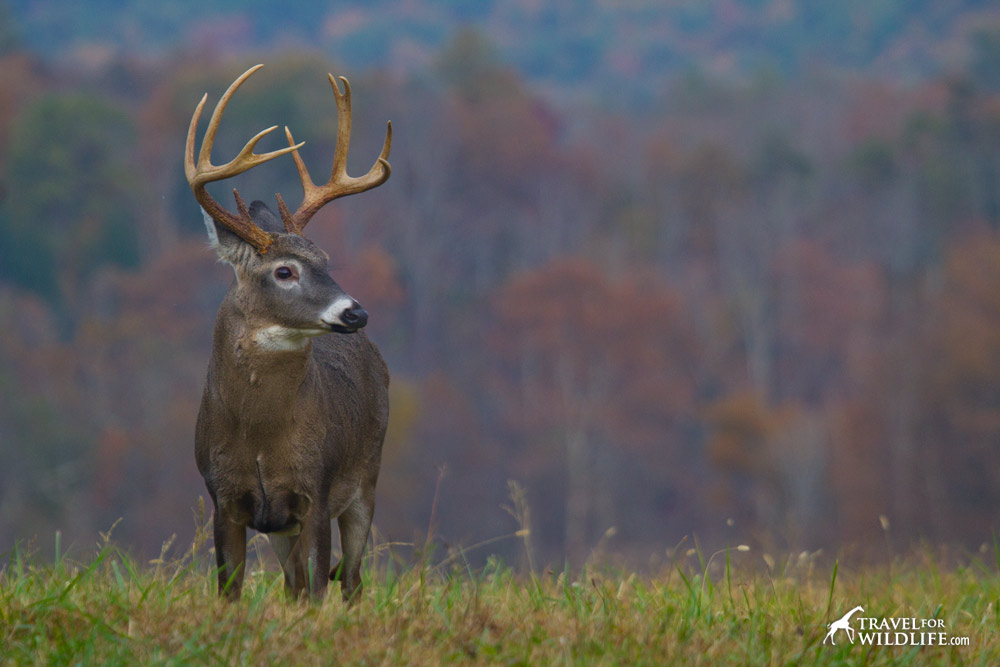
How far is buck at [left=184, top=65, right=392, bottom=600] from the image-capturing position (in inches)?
246

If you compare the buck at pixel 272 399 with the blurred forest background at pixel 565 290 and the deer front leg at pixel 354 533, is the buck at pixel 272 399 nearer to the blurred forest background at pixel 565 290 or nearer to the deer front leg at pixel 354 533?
the deer front leg at pixel 354 533

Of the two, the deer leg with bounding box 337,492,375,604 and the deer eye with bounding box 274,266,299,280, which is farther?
the deer leg with bounding box 337,492,375,604

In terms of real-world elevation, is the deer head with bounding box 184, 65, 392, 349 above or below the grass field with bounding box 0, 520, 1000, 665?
above

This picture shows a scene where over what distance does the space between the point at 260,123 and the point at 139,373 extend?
821 inches

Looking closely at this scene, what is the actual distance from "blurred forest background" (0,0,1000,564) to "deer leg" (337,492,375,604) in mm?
34938

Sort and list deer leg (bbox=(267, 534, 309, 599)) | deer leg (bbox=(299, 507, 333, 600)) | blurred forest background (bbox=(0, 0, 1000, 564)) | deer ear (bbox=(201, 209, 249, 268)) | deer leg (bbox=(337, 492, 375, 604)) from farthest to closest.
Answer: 1. blurred forest background (bbox=(0, 0, 1000, 564))
2. deer leg (bbox=(337, 492, 375, 604))
3. deer ear (bbox=(201, 209, 249, 268))
4. deer leg (bbox=(299, 507, 333, 600))
5. deer leg (bbox=(267, 534, 309, 599))

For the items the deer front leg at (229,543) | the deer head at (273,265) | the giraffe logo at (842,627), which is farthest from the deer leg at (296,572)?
the giraffe logo at (842,627)

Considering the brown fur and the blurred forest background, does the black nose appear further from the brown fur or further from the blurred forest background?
the blurred forest background

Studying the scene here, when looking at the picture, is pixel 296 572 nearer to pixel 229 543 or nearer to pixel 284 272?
pixel 229 543

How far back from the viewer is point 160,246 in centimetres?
6894

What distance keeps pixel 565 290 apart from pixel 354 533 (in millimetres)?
62722

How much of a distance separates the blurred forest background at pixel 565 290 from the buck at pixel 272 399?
117ft

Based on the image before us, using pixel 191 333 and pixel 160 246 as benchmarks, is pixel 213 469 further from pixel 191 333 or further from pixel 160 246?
pixel 160 246

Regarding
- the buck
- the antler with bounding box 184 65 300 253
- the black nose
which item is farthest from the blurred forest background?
the black nose
